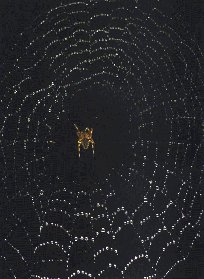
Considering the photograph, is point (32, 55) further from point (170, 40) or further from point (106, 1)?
point (170, 40)

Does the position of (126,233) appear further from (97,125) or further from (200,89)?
(200,89)

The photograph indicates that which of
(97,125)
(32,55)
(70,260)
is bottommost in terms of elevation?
(70,260)

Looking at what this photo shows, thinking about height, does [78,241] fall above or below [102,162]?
below

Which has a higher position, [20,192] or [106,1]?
[106,1]

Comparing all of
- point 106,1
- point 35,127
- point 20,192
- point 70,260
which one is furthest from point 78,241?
point 106,1

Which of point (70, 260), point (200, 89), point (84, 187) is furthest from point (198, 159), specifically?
point (70, 260)

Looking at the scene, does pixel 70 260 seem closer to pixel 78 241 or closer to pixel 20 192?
pixel 78 241
